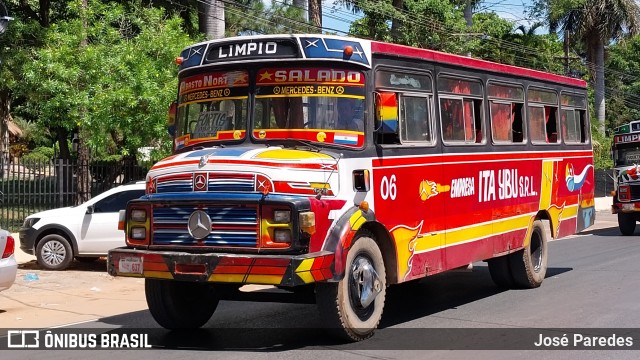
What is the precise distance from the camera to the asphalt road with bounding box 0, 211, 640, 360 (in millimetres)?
8445

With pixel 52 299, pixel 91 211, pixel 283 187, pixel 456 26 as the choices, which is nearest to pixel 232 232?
pixel 283 187

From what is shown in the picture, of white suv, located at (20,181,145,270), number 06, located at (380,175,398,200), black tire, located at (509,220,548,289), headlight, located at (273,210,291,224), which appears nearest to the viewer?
headlight, located at (273,210,291,224)

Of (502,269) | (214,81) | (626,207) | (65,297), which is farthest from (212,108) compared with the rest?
(626,207)

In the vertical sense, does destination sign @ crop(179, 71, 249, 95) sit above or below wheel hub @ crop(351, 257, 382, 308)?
above

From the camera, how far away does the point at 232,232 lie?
816cm

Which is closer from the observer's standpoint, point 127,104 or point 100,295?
point 100,295

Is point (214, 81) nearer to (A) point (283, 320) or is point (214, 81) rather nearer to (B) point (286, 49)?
(B) point (286, 49)

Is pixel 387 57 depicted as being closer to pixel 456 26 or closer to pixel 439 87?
pixel 439 87

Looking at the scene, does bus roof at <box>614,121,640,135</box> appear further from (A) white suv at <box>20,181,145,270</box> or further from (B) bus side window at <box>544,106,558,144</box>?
(A) white suv at <box>20,181,145,270</box>

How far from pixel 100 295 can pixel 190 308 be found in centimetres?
401

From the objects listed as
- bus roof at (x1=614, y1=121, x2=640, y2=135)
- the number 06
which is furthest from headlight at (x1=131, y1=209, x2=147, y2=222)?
bus roof at (x1=614, y1=121, x2=640, y2=135)

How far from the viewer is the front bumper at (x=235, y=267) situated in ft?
25.7

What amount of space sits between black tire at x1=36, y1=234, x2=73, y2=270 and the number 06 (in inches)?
315

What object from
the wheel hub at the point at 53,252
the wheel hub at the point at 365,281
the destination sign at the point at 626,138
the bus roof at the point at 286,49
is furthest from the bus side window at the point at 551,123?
the destination sign at the point at 626,138
